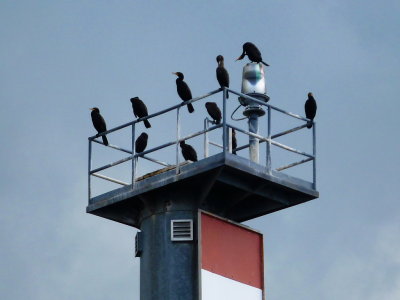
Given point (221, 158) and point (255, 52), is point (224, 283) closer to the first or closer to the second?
point (221, 158)

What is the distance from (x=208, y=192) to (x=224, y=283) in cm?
164

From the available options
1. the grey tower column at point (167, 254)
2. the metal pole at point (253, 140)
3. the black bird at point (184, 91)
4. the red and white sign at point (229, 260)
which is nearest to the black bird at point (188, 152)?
the black bird at point (184, 91)

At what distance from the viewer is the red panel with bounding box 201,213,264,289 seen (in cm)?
2628

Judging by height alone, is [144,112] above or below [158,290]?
above

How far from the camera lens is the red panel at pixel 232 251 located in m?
26.3

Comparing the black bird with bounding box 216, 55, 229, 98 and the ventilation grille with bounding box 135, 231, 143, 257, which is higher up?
the black bird with bounding box 216, 55, 229, 98

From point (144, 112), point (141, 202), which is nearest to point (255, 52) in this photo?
point (144, 112)

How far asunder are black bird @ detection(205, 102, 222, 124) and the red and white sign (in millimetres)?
2210

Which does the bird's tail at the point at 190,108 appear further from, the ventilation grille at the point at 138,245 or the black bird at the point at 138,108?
the ventilation grille at the point at 138,245

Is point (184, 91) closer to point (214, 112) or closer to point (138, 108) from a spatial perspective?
point (214, 112)

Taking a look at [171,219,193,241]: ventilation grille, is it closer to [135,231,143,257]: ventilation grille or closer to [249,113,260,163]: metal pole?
[135,231,143,257]: ventilation grille

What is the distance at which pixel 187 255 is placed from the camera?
2623cm

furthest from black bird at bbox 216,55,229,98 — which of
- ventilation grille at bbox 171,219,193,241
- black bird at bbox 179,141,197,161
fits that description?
ventilation grille at bbox 171,219,193,241

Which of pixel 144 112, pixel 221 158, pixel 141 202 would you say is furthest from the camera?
pixel 144 112
